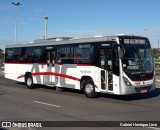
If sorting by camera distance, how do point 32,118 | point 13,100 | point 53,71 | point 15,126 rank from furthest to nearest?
1. point 53,71
2. point 13,100
3. point 32,118
4. point 15,126

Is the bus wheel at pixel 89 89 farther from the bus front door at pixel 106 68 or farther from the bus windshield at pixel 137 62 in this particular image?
the bus windshield at pixel 137 62

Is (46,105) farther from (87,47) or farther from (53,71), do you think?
(53,71)

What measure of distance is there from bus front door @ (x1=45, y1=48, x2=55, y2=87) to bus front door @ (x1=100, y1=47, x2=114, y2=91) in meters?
4.63

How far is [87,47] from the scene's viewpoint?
55.4 ft

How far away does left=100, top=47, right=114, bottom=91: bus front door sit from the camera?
1540 centimetres

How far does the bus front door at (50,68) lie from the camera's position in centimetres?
1981

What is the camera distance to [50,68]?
2000cm

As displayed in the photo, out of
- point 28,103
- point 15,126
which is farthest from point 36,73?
point 15,126

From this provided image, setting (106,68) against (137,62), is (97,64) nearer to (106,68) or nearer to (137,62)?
(106,68)

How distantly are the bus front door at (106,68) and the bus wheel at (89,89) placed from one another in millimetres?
793

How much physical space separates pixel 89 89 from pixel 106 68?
5.76ft

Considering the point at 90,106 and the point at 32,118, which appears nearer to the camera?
the point at 32,118

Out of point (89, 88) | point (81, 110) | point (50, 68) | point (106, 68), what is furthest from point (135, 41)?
point (50, 68)

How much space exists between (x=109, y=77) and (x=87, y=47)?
224 centimetres
